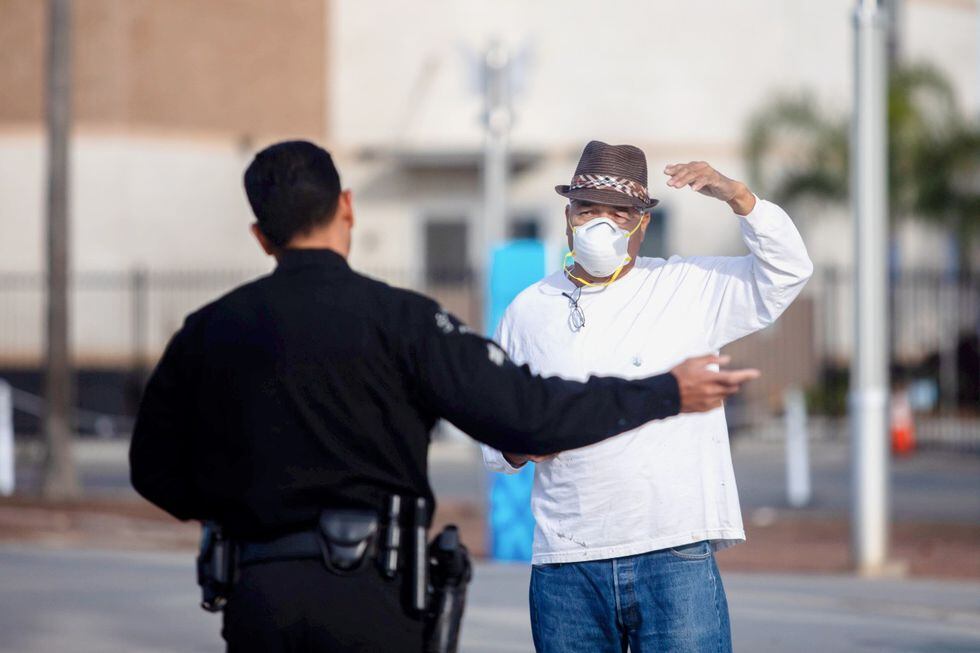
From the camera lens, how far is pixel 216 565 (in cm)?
337

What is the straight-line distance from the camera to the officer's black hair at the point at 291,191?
3428mm

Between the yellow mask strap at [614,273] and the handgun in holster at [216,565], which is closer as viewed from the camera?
the handgun in holster at [216,565]

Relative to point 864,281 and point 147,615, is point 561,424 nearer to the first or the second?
point 147,615

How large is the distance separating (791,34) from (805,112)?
2.47 metres

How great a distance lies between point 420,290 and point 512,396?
814 inches

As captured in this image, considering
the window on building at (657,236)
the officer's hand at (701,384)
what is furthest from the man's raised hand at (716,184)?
the window on building at (657,236)

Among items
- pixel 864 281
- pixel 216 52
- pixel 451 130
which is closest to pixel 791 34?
pixel 451 130

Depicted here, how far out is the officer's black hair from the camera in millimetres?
3428

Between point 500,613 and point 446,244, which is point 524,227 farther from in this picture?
point 500,613

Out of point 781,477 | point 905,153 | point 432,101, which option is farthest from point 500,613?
point 432,101

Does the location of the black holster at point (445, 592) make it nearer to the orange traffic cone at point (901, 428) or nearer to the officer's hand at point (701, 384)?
the officer's hand at point (701, 384)

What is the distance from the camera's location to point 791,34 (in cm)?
2645

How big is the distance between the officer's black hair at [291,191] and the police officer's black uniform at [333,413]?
0.07 meters

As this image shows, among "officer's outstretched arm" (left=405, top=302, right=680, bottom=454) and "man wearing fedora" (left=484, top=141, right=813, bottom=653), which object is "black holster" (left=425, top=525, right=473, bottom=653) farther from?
"man wearing fedora" (left=484, top=141, right=813, bottom=653)
